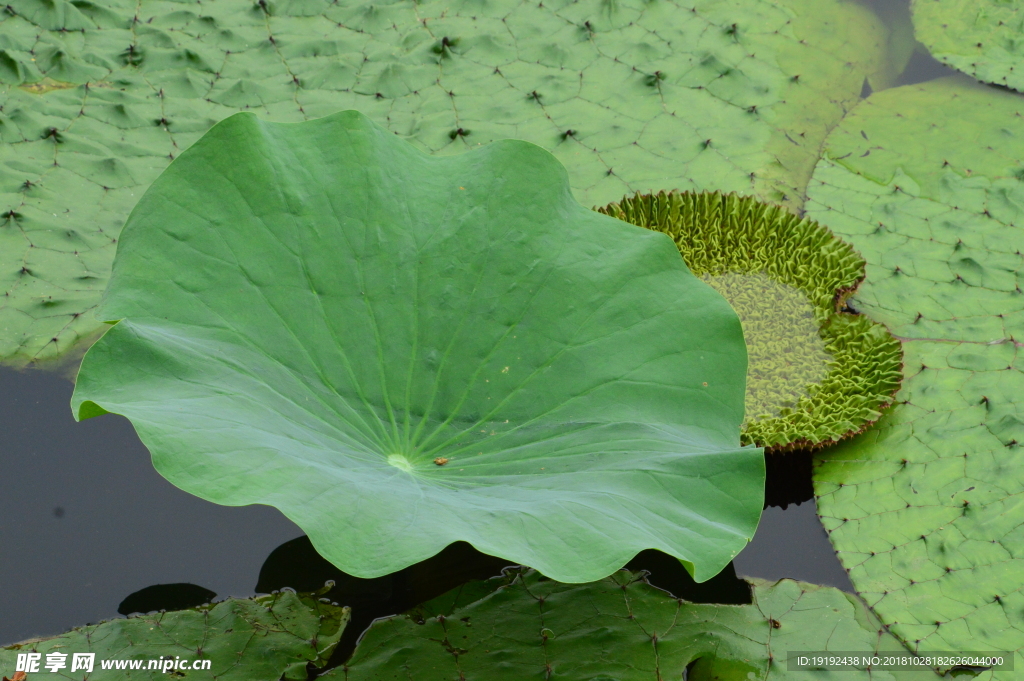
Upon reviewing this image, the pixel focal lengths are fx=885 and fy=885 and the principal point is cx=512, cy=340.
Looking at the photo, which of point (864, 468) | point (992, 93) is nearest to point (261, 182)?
point (864, 468)

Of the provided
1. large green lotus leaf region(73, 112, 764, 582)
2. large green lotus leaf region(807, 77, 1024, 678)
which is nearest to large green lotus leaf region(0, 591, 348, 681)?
large green lotus leaf region(73, 112, 764, 582)

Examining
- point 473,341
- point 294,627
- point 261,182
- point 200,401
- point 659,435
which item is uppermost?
point 261,182

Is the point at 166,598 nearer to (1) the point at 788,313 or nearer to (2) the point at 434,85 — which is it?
(1) the point at 788,313

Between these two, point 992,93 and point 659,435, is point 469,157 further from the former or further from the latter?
point 992,93

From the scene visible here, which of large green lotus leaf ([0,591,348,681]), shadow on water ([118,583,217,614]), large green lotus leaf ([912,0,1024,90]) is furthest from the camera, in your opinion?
large green lotus leaf ([912,0,1024,90])

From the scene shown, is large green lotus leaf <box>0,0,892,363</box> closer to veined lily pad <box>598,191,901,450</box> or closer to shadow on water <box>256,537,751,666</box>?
veined lily pad <box>598,191,901,450</box>
